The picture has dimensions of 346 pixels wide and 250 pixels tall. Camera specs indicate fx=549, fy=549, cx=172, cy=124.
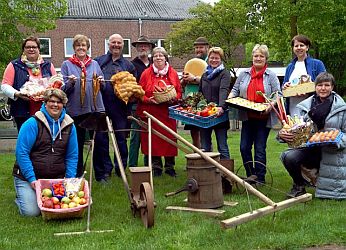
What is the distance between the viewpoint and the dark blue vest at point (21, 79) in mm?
6902

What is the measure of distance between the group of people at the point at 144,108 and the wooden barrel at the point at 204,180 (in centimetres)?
→ 88

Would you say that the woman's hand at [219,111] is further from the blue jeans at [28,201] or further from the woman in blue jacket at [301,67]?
the blue jeans at [28,201]

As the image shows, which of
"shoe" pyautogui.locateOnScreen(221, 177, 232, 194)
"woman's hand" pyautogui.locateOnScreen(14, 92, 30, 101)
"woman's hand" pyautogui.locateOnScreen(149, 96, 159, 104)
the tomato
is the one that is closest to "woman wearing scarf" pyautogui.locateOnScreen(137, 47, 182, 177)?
A: "woman's hand" pyautogui.locateOnScreen(149, 96, 159, 104)

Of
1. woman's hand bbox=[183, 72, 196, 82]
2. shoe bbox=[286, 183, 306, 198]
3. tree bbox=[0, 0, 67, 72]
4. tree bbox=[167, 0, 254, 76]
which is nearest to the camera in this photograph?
shoe bbox=[286, 183, 306, 198]

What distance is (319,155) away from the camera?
261 inches

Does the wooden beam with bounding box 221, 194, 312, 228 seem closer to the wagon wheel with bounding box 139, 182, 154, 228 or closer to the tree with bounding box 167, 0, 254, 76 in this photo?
the wagon wheel with bounding box 139, 182, 154, 228

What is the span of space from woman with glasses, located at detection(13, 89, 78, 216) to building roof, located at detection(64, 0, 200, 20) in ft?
98.7

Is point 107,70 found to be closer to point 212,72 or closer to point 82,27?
point 212,72

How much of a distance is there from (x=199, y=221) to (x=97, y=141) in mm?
2581

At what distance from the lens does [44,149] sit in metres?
6.22

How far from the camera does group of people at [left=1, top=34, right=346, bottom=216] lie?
6.21 m

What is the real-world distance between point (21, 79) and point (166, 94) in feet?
6.46

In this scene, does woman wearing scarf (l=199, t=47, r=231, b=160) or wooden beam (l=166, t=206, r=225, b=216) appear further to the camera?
woman wearing scarf (l=199, t=47, r=231, b=160)

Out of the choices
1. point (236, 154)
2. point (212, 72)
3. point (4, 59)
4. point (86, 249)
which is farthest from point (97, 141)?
point (4, 59)
